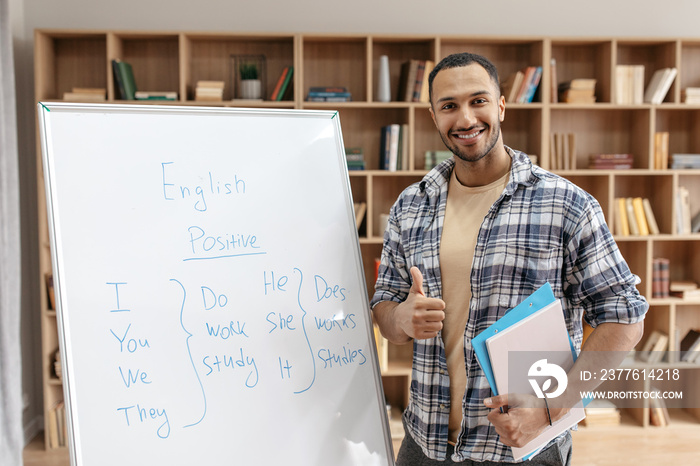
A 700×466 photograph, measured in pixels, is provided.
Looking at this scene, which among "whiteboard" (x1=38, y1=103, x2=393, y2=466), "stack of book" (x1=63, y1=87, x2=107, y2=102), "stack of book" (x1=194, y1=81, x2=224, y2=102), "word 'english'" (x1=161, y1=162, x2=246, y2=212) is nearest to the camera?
"whiteboard" (x1=38, y1=103, x2=393, y2=466)

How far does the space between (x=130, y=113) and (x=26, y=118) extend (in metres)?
2.51

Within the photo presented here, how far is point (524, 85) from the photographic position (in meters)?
3.26

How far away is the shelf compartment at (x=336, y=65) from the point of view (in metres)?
3.41

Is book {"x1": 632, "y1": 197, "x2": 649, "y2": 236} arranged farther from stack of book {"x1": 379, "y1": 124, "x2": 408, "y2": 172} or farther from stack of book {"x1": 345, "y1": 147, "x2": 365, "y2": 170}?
stack of book {"x1": 345, "y1": 147, "x2": 365, "y2": 170}

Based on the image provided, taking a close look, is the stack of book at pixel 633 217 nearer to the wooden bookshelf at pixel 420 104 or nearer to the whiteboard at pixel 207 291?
the wooden bookshelf at pixel 420 104

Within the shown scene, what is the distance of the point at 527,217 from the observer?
4.03ft

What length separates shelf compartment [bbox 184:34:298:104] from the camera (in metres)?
3.36

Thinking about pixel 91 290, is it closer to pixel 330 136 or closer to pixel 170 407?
pixel 170 407

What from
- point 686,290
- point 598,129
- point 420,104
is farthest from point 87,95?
point 686,290

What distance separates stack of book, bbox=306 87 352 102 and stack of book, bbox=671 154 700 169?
1951 mm

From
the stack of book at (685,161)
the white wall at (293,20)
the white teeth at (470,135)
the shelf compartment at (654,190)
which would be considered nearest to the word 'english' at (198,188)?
the white teeth at (470,135)

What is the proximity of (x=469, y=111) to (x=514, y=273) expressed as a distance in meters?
0.37

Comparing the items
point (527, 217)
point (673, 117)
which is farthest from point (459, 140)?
point (673, 117)

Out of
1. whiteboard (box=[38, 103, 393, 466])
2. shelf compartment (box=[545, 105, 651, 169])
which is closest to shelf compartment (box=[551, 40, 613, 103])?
shelf compartment (box=[545, 105, 651, 169])
